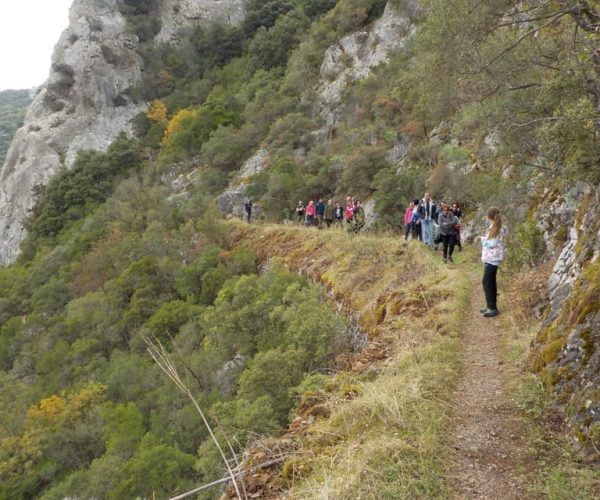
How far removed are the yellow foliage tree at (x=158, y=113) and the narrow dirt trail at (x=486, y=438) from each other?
177 ft

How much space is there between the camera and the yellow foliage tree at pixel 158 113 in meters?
52.9

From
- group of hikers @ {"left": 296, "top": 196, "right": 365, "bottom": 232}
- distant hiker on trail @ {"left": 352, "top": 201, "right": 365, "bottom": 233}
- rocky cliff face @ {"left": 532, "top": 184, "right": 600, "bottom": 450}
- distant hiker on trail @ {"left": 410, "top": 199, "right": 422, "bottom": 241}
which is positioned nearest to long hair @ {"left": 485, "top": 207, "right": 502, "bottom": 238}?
Answer: rocky cliff face @ {"left": 532, "top": 184, "right": 600, "bottom": 450}

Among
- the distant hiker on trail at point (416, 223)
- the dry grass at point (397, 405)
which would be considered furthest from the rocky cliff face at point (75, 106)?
the dry grass at point (397, 405)

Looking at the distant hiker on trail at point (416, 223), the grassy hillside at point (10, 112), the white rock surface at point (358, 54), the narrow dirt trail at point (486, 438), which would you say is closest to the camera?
the narrow dirt trail at point (486, 438)

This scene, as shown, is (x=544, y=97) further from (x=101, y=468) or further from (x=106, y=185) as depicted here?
(x=106, y=185)

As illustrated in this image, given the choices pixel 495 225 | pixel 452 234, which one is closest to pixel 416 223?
pixel 452 234

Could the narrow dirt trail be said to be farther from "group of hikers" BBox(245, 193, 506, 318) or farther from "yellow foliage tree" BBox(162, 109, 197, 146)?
"yellow foliage tree" BBox(162, 109, 197, 146)

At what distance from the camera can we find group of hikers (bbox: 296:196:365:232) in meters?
16.0

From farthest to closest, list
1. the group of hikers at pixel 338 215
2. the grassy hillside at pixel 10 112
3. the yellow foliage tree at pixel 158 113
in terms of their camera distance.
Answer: the grassy hillside at pixel 10 112, the yellow foliage tree at pixel 158 113, the group of hikers at pixel 338 215

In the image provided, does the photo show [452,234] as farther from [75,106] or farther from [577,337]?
[75,106]

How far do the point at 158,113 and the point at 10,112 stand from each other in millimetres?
113318

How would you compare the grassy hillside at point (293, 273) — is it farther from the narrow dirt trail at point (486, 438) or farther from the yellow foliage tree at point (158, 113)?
the yellow foliage tree at point (158, 113)

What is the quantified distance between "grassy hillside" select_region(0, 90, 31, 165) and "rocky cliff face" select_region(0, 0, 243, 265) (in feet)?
107

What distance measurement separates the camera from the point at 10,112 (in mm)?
134750
